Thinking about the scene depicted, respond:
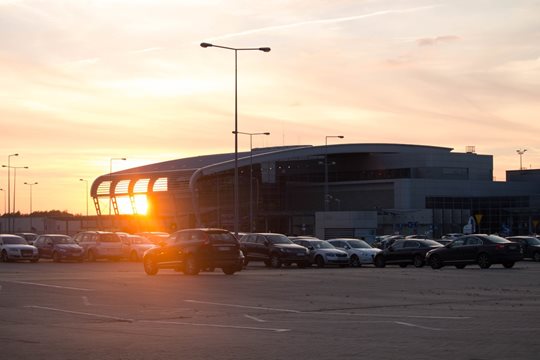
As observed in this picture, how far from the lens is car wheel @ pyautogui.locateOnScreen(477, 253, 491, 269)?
42.6 m

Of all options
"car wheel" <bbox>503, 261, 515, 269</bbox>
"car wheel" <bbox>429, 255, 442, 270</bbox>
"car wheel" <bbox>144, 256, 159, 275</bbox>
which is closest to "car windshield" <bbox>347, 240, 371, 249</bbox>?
"car wheel" <bbox>429, 255, 442, 270</bbox>

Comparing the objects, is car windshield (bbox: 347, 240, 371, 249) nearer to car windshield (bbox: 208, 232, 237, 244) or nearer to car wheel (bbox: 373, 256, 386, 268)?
car wheel (bbox: 373, 256, 386, 268)

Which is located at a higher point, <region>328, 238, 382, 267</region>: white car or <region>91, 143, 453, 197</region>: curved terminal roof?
<region>91, 143, 453, 197</region>: curved terminal roof

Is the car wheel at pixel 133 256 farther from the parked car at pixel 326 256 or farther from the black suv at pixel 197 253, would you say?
the black suv at pixel 197 253

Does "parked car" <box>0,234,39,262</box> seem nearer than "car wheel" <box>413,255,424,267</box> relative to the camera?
No

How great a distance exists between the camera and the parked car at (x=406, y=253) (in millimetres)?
47156

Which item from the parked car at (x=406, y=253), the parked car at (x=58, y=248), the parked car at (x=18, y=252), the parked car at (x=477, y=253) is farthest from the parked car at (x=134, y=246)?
the parked car at (x=477, y=253)

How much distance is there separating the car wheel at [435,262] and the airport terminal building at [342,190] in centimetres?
6204

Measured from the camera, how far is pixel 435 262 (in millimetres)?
44156

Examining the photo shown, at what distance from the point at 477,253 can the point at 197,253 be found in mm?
13911

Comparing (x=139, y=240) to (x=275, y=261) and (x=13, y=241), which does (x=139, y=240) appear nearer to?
(x=13, y=241)

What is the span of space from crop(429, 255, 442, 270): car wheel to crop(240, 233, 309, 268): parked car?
6.06 meters

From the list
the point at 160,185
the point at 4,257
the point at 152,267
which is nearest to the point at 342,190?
the point at 160,185

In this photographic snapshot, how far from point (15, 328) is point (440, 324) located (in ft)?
23.4
